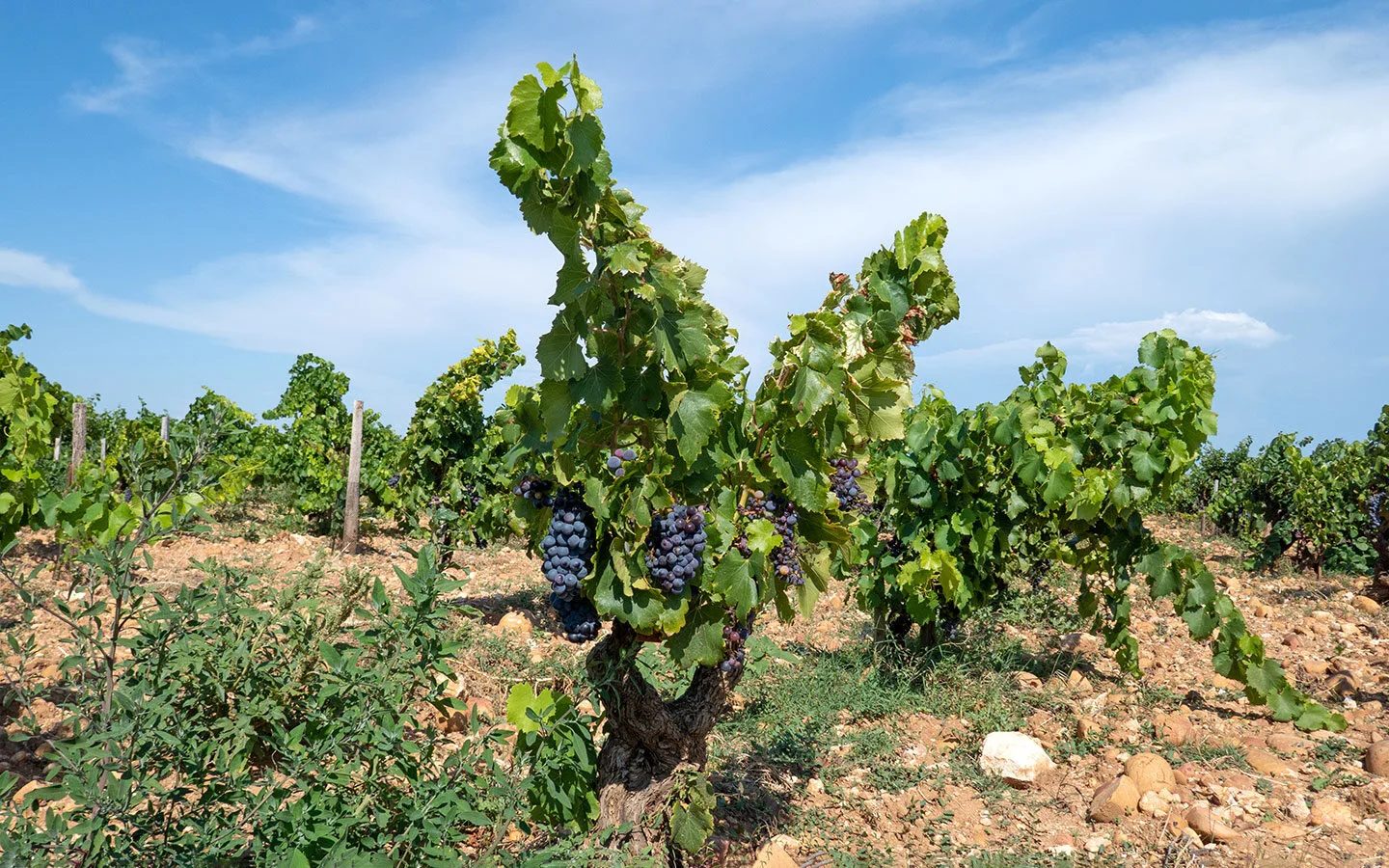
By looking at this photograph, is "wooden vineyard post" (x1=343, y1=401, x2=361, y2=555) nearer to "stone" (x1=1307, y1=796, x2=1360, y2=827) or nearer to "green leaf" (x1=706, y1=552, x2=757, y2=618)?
"green leaf" (x1=706, y1=552, x2=757, y2=618)

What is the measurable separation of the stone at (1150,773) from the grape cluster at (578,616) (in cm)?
306

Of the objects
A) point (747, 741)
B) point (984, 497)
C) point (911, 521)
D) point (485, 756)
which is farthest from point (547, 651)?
point (485, 756)

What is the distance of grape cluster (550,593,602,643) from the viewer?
9.93ft

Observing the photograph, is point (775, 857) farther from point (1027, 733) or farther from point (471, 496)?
point (471, 496)

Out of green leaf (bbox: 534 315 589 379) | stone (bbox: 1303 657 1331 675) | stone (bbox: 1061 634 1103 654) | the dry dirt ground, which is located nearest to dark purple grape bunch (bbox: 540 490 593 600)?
green leaf (bbox: 534 315 589 379)

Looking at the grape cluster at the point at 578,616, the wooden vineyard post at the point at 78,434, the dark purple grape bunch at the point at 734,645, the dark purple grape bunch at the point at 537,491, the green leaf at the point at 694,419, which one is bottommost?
the dark purple grape bunch at the point at 734,645

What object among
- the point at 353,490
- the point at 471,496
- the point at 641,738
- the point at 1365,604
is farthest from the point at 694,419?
the point at 353,490

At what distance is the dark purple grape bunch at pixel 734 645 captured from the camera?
3.26 metres

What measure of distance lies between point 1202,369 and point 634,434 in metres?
4.48

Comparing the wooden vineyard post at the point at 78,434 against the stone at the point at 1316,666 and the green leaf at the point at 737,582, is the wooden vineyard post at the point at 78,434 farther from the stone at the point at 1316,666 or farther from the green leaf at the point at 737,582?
the stone at the point at 1316,666

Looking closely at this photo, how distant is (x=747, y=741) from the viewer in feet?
17.0

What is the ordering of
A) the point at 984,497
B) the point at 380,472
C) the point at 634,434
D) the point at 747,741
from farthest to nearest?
the point at 380,472 < the point at 984,497 < the point at 747,741 < the point at 634,434

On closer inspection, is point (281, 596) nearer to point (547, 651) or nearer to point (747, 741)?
point (747, 741)

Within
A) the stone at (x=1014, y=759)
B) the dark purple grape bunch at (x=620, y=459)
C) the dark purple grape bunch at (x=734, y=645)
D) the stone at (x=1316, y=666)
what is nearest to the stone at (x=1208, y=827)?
the stone at (x=1014, y=759)
